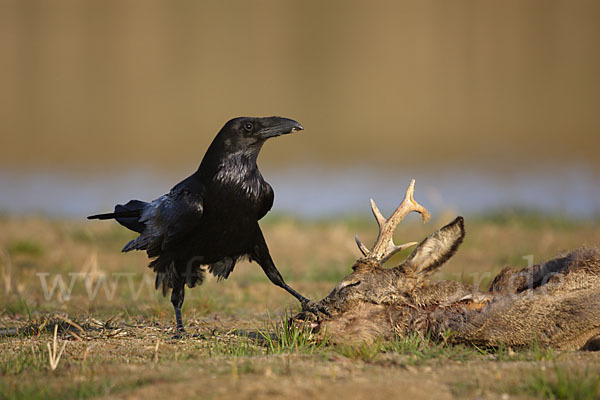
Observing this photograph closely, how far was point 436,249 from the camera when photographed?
4.57 metres

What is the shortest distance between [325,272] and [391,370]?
4142 millimetres

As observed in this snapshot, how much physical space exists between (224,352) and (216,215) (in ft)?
4.35

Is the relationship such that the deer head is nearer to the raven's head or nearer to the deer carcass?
the deer carcass

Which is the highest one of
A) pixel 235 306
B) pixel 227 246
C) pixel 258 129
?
pixel 258 129

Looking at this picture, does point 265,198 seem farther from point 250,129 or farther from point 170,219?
point 170,219

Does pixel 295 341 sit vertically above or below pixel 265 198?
below

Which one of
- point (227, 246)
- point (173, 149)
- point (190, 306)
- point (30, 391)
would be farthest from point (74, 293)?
point (173, 149)

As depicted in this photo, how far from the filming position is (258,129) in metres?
5.66

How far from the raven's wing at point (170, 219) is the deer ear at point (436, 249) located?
160 cm

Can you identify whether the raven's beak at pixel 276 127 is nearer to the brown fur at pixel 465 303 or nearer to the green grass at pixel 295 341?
the brown fur at pixel 465 303

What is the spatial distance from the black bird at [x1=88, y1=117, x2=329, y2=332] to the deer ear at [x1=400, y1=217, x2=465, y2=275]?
3.40ft

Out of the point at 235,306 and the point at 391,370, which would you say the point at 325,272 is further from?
the point at 391,370

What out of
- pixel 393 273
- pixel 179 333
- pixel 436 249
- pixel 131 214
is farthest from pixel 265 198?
pixel 436 249

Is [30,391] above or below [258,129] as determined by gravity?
below
